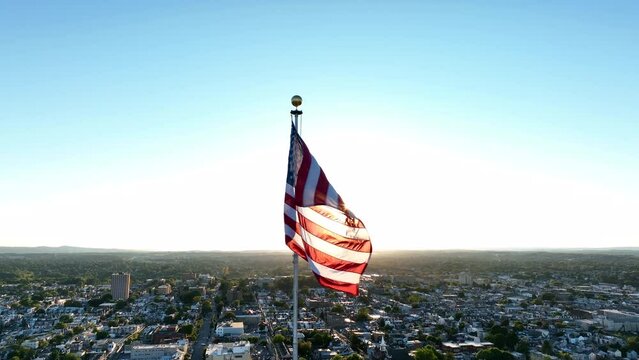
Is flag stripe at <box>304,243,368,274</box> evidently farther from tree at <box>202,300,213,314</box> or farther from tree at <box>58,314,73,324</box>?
tree at <box>202,300,213,314</box>

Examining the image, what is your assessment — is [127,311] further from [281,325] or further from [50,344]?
[281,325]

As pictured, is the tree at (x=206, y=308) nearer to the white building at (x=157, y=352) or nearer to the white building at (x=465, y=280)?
the white building at (x=157, y=352)

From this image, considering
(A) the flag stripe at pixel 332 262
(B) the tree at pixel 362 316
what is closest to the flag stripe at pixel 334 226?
(A) the flag stripe at pixel 332 262

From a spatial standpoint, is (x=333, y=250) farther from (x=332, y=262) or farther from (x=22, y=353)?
(x=22, y=353)

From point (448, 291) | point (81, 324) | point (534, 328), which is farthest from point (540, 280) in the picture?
point (81, 324)

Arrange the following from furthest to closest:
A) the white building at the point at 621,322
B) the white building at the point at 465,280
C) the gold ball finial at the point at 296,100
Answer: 1. the white building at the point at 465,280
2. the white building at the point at 621,322
3. the gold ball finial at the point at 296,100
